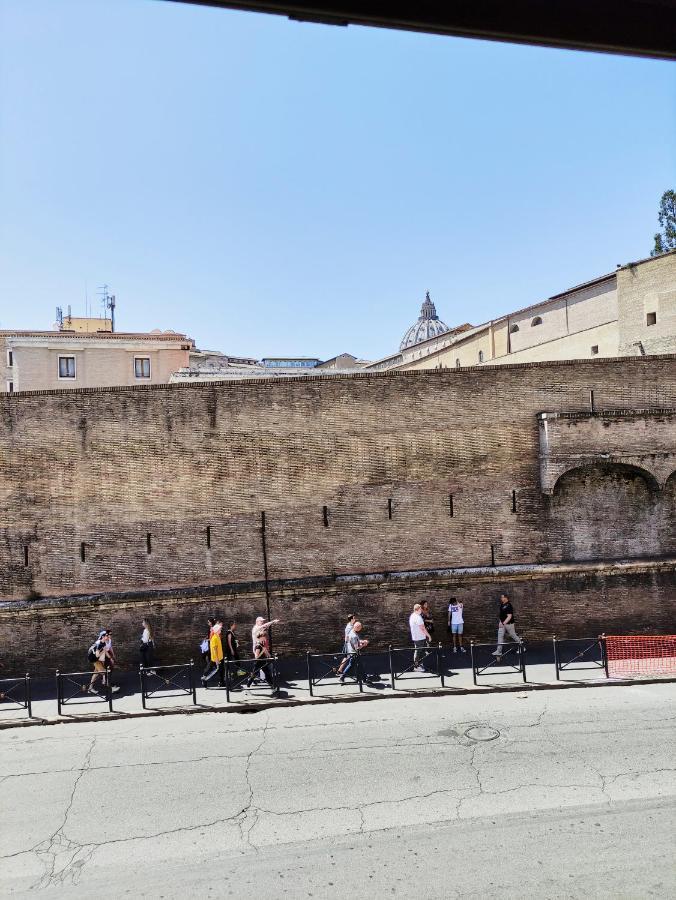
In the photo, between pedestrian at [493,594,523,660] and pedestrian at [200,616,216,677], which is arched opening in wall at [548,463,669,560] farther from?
pedestrian at [200,616,216,677]

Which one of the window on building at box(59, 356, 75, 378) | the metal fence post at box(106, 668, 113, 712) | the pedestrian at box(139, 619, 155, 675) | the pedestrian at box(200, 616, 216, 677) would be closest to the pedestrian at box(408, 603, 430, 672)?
the pedestrian at box(200, 616, 216, 677)

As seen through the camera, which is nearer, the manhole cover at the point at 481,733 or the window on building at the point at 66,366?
the manhole cover at the point at 481,733

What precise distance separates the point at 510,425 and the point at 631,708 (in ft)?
16.9

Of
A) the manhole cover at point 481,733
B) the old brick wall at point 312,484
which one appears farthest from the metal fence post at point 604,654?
the manhole cover at point 481,733

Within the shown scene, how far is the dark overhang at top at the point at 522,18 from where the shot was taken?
2.06m

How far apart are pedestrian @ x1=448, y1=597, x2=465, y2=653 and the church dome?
6437 cm

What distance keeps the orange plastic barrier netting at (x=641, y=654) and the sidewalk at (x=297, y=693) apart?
335 mm

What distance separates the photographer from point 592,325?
22.1 metres

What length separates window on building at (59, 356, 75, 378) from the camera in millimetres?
27078

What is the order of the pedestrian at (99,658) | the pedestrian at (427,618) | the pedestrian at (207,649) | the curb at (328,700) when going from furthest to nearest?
the pedestrian at (427,618)
the pedestrian at (207,649)
the pedestrian at (99,658)
the curb at (328,700)

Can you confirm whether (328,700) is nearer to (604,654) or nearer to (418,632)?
(418,632)

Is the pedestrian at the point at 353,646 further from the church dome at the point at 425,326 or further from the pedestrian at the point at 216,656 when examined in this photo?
the church dome at the point at 425,326

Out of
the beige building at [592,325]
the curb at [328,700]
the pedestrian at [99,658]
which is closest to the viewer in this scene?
the curb at [328,700]

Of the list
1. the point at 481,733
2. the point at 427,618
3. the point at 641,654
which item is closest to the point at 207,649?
the point at 427,618
